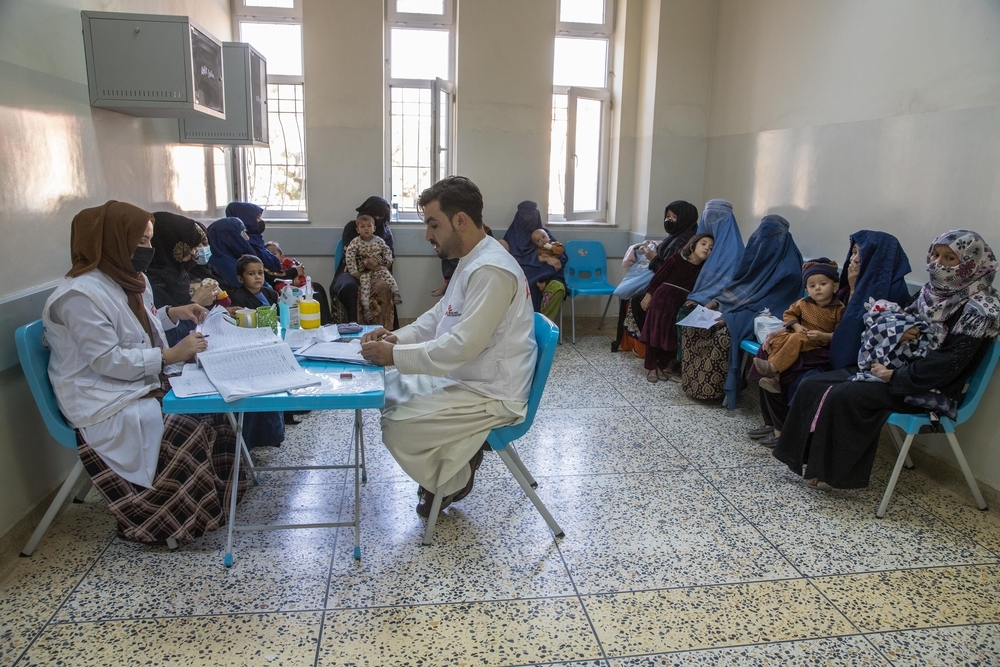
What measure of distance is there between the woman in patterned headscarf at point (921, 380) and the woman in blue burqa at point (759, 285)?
44.8 inches

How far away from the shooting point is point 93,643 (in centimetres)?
207

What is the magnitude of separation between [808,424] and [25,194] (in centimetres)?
346

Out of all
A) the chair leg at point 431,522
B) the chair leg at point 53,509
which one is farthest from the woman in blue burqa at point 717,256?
the chair leg at point 53,509

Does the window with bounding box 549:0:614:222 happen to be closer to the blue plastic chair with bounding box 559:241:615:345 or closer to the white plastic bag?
the blue plastic chair with bounding box 559:241:615:345

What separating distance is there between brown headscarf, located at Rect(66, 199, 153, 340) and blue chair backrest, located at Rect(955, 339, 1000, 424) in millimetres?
3425

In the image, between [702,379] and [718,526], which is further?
[702,379]

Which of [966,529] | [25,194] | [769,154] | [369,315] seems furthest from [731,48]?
[25,194]

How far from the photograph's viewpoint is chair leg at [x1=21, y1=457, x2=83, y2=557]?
2424 mm

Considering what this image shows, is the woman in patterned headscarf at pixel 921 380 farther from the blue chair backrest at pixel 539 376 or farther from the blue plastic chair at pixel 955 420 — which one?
the blue chair backrest at pixel 539 376

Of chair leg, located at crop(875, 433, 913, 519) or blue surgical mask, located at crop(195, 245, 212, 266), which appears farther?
blue surgical mask, located at crop(195, 245, 212, 266)

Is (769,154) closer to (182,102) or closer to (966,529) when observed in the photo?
(966,529)

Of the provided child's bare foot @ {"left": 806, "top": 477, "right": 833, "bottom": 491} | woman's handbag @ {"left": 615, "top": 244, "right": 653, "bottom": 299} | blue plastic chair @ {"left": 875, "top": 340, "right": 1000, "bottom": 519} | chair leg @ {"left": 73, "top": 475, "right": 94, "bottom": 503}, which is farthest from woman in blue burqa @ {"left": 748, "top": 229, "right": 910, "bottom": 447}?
chair leg @ {"left": 73, "top": 475, "right": 94, "bottom": 503}

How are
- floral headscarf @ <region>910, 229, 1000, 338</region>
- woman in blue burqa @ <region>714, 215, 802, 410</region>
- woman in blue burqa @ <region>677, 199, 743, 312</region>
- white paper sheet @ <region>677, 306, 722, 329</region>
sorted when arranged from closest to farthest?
floral headscarf @ <region>910, 229, 1000, 338</region>, woman in blue burqa @ <region>714, 215, 802, 410</region>, white paper sheet @ <region>677, 306, 722, 329</region>, woman in blue burqa @ <region>677, 199, 743, 312</region>

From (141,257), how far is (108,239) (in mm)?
134
